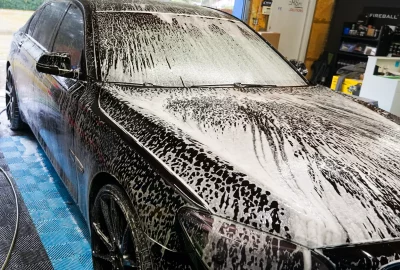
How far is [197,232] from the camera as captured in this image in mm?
932

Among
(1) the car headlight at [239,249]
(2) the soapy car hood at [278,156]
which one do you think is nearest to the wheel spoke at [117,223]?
(2) the soapy car hood at [278,156]

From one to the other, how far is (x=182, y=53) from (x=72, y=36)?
0.64 meters

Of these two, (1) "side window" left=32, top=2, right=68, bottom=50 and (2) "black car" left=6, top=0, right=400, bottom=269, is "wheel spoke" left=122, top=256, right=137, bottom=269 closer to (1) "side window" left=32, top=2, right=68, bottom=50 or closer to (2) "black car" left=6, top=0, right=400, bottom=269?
(2) "black car" left=6, top=0, right=400, bottom=269

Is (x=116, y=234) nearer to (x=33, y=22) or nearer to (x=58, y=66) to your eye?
(x=58, y=66)

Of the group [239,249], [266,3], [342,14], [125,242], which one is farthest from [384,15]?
[239,249]

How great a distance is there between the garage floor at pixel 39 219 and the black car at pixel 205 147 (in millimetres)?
325

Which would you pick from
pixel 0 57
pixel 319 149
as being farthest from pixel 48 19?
pixel 0 57

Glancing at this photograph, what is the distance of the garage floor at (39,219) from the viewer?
1.88 meters

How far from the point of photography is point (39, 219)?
2.19 metres

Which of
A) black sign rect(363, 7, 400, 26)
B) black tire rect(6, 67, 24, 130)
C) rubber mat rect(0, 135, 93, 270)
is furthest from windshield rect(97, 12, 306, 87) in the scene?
black sign rect(363, 7, 400, 26)

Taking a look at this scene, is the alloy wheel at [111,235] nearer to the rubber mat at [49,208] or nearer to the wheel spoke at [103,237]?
the wheel spoke at [103,237]

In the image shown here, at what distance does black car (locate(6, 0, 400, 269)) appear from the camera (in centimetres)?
90

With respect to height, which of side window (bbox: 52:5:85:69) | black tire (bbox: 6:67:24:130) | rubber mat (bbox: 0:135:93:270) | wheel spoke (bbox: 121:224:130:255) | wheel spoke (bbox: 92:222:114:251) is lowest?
rubber mat (bbox: 0:135:93:270)

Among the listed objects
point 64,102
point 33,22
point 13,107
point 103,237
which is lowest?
point 13,107
